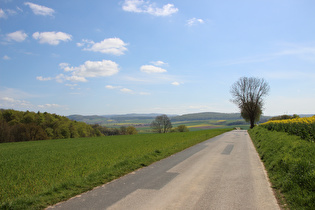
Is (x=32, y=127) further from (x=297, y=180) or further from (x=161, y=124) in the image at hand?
(x=161, y=124)

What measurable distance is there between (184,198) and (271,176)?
13.8 feet

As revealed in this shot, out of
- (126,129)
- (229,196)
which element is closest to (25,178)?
(229,196)

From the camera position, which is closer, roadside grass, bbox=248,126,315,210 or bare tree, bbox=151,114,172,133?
roadside grass, bbox=248,126,315,210

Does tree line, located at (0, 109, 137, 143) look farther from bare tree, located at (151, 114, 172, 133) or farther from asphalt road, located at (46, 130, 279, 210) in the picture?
asphalt road, located at (46, 130, 279, 210)

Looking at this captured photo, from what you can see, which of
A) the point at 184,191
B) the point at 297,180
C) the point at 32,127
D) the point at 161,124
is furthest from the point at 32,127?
the point at 161,124

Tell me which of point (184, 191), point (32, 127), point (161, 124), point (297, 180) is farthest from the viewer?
point (161, 124)

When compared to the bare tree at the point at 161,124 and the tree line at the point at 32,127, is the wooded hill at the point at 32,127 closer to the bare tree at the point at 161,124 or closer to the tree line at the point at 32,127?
the tree line at the point at 32,127

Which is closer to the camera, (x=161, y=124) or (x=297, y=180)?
(x=297, y=180)

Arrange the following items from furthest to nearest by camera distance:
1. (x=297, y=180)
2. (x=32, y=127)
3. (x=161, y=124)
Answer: (x=161, y=124) → (x=32, y=127) → (x=297, y=180)

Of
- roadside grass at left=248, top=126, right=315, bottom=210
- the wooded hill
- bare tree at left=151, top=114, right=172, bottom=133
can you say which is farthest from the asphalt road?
bare tree at left=151, top=114, right=172, bottom=133

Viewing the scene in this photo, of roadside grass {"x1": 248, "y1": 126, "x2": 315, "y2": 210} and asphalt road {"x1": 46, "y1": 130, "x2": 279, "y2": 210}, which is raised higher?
roadside grass {"x1": 248, "y1": 126, "x2": 315, "y2": 210}

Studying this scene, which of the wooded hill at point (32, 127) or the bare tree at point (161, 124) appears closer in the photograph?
the wooded hill at point (32, 127)

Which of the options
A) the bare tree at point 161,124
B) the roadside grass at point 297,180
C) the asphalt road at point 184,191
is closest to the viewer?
the roadside grass at point 297,180

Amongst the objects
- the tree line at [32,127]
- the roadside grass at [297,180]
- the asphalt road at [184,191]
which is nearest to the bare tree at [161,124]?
the tree line at [32,127]
